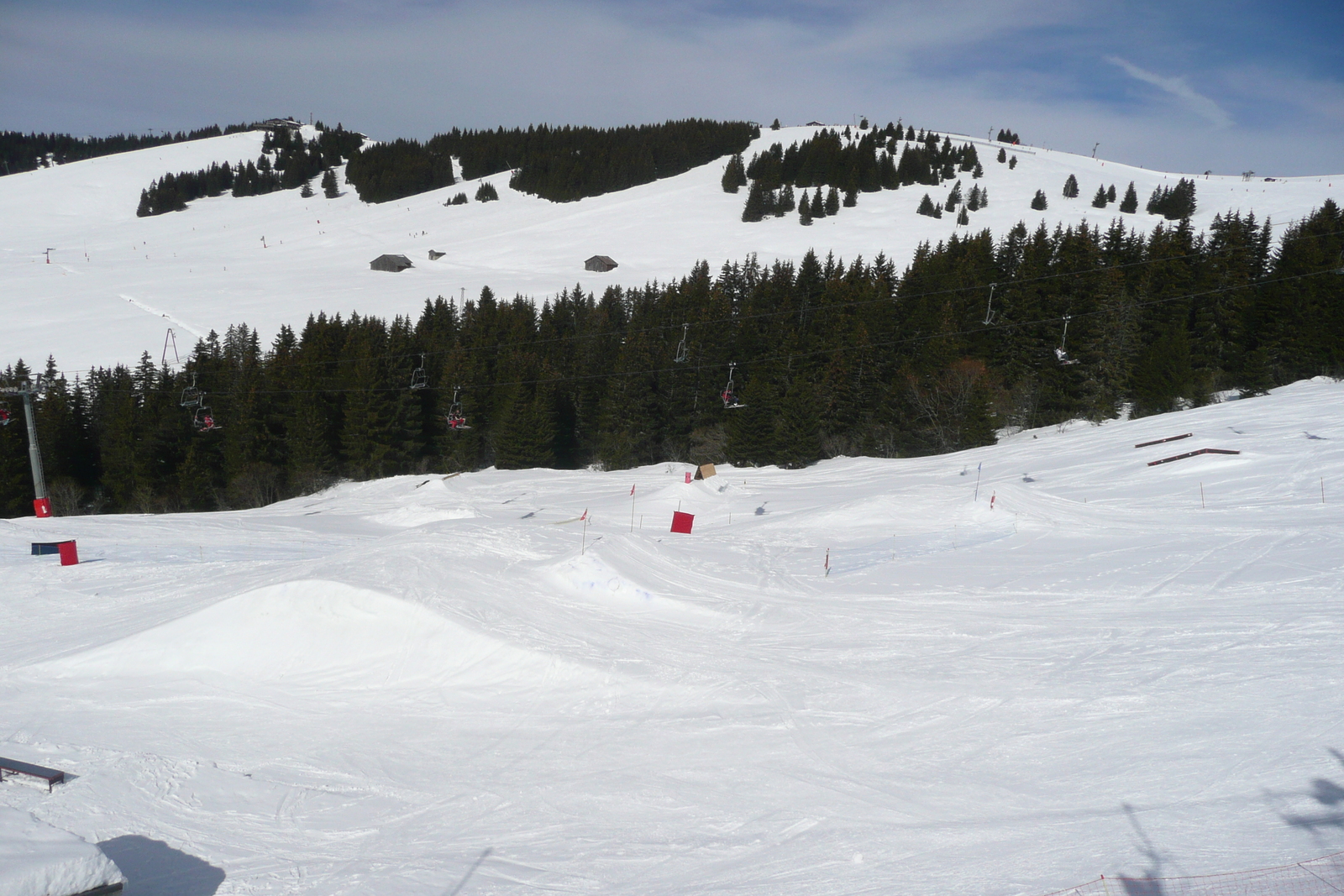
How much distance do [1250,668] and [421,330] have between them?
5578cm

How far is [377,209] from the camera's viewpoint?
4257 inches

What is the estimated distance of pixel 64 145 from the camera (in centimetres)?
16812

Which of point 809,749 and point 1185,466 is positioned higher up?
point 1185,466

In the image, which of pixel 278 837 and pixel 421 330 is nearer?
pixel 278 837

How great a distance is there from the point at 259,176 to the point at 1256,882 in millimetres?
145107

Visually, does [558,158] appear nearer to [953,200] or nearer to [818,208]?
[818,208]

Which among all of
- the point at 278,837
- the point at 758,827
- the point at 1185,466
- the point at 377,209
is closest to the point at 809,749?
the point at 758,827

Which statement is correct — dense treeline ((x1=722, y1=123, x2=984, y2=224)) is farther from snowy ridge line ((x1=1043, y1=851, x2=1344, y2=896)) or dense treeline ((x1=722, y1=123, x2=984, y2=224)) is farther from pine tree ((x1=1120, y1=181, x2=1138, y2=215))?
snowy ridge line ((x1=1043, y1=851, x2=1344, y2=896))

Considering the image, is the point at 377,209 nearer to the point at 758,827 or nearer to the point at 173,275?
the point at 173,275

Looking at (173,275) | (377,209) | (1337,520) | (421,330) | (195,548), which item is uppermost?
(377,209)

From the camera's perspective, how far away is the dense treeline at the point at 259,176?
113 meters

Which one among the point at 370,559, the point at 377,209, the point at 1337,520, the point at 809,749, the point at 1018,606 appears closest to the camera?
the point at 809,749

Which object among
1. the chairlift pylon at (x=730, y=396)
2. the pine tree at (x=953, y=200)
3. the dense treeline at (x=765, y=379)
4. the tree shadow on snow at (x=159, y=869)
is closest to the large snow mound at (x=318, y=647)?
the tree shadow on snow at (x=159, y=869)

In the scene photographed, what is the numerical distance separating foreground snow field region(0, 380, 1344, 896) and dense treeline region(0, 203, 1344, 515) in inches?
868
